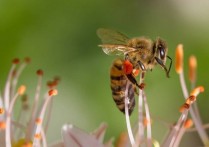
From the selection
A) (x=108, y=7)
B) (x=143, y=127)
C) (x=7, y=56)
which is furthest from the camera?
(x=108, y=7)

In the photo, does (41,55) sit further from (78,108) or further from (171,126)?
(171,126)

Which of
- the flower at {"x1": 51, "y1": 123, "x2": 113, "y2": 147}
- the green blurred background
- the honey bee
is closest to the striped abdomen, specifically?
the honey bee

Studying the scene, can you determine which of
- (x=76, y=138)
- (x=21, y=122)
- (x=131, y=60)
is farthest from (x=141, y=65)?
(x=21, y=122)

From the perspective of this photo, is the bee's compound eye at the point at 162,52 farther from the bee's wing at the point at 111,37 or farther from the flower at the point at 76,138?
the flower at the point at 76,138

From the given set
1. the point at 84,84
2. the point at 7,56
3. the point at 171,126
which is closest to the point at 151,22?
the point at 84,84

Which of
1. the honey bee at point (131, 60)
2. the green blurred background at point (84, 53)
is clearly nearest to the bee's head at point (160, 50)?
the honey bee at point (131, 60)

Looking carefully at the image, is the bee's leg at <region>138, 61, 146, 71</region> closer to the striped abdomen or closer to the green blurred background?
the striped abdomen
